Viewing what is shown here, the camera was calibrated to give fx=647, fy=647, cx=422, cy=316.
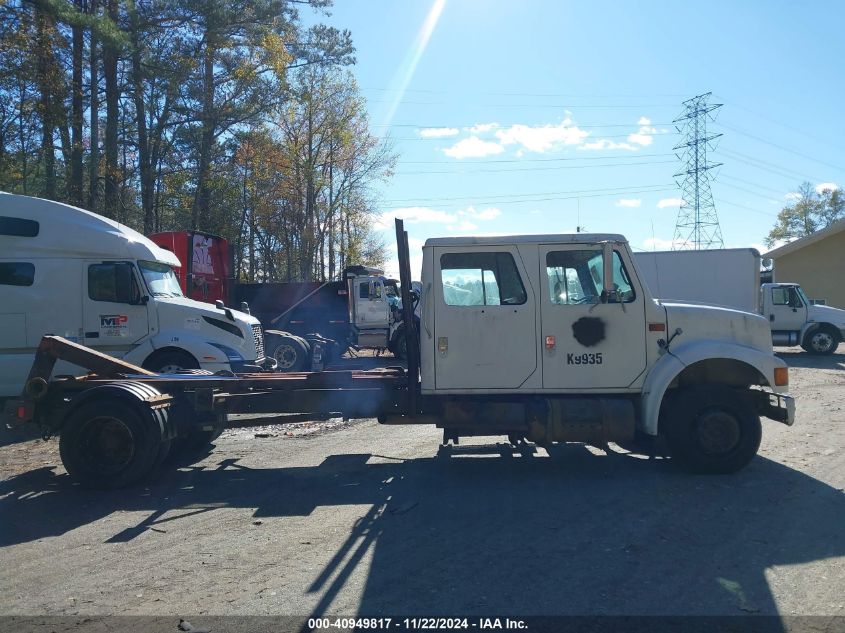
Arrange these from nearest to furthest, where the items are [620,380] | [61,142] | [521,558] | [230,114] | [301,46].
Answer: [521,558] → [620,380] → [61,142] → [230,114] → [301,46]

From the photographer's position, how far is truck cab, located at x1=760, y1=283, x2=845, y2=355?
2212 cm

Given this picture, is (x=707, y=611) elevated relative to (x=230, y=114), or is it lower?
lower

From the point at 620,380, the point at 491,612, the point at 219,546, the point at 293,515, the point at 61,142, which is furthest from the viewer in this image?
the point at 61,142

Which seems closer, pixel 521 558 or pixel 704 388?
pixel 521 558

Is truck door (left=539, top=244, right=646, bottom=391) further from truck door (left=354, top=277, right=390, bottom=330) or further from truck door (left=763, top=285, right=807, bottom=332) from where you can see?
truck door (left=763, top=285, right=807, bottom=332)

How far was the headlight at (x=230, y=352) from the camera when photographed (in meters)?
10.8

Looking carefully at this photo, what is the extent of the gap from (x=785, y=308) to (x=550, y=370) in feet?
62.5

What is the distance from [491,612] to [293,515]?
2.59 metres

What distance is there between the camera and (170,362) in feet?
34.9

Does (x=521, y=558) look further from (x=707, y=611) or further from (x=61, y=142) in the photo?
(x=61, y=142)

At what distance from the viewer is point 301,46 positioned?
3300cm

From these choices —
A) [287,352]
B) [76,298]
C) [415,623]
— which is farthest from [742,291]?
[415,623]

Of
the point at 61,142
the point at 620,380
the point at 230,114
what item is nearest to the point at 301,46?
the point at 230,114

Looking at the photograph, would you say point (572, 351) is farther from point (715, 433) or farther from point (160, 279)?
point (160, 279)
